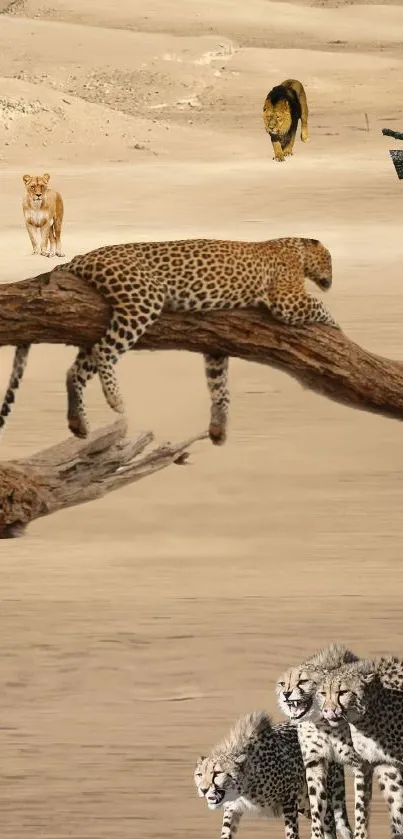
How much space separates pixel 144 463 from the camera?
12.5 m

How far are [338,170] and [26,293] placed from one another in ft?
95.4

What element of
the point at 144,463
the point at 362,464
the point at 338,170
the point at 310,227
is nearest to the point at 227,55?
the point at 338,170

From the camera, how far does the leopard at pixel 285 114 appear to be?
32531 mm

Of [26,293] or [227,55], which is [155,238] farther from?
[227,55]

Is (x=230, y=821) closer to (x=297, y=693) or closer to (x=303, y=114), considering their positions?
(x=297, y=693)

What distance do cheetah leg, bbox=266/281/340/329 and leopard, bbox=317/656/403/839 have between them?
7.28ft

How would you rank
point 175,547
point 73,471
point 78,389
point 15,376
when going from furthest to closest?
point 175,547
point 73,471
point 15,376
point 78,389

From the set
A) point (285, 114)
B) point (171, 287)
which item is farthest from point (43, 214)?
point (171, 287)

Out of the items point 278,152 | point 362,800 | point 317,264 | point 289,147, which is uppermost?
point 317,264

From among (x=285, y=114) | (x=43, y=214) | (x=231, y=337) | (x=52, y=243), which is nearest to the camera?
(x=231, y=337)

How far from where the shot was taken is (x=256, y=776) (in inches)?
365

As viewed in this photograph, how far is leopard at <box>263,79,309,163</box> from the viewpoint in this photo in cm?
3253

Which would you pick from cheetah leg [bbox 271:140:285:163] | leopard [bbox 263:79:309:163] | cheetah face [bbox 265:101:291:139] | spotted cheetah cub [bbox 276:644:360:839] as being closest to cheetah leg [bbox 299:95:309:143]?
leopard [bbox 263:79:309:163]

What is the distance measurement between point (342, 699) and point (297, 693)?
0.22 m
